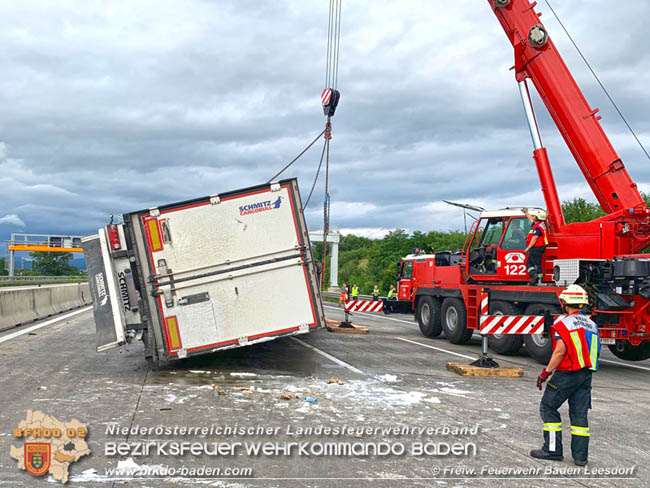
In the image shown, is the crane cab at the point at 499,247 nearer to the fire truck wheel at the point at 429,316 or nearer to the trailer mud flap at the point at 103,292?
the fire truck wheel at the point at 429,316

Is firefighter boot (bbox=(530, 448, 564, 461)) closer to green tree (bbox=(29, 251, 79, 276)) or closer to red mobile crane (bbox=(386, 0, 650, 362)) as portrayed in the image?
red mobile crane (bbox=(386, 0, 650, 362))

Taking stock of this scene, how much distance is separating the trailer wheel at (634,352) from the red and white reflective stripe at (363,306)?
7.53 metres

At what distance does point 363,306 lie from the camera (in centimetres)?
1895

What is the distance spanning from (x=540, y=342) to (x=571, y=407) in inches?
277

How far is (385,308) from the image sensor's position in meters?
19.7

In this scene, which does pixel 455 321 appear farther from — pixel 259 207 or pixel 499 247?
pixel 259 207

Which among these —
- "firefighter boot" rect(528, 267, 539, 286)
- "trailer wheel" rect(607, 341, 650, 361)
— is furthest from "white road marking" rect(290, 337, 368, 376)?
"trailer wheel" rect(607, 341, 650, 361)

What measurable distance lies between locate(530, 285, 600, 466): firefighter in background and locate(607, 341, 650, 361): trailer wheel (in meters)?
7.92

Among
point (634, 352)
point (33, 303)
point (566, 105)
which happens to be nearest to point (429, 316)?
point (634, 352)

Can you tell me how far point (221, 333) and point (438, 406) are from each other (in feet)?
11.3

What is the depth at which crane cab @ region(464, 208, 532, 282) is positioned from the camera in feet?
44.2

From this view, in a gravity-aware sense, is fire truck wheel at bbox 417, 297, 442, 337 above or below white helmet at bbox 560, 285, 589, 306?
below

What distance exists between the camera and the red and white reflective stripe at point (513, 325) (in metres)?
10.5

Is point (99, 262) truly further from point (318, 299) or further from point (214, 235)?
point (318, 299)
